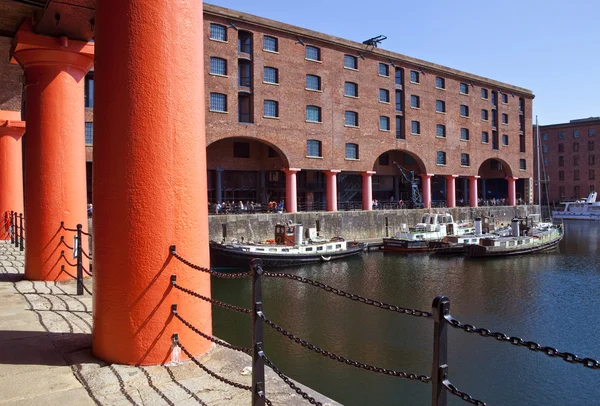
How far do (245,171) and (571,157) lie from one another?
59.8m

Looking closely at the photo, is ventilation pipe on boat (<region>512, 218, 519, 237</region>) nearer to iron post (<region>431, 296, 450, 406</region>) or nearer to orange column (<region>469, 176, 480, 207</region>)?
orange column (<region>469, 176, 480, 207</region>)

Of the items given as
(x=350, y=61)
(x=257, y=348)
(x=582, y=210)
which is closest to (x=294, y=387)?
(x=257, y=348)

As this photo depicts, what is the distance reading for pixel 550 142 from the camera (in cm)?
7994

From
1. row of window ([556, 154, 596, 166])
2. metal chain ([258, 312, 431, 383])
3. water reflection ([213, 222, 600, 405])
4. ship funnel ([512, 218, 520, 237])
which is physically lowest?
A: water reflection ([213, 222, 600, 405])

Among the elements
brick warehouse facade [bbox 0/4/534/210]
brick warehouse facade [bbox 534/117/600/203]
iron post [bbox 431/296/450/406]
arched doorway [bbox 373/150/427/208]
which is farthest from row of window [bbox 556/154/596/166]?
iron post [bbox 431/296/450/406]

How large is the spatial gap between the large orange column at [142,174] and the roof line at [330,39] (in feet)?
91.0

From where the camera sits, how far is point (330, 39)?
36.6 meters

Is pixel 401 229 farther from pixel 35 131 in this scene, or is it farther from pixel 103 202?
pixel 103 202

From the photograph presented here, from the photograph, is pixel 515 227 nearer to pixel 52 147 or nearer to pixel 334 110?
pixel 334 110

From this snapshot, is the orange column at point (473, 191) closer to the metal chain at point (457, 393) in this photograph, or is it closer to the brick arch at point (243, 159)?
the brick arch at point (243, 159)

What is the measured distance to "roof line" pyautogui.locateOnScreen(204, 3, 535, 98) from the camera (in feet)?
102

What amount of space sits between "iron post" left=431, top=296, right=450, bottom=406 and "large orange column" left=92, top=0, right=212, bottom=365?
2.72m

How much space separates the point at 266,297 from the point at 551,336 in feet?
32.0

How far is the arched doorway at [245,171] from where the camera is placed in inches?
1435
